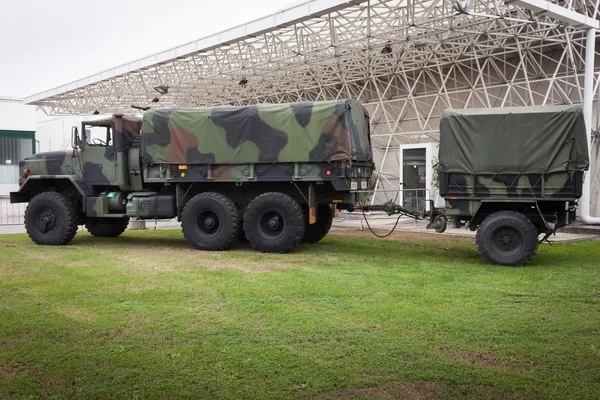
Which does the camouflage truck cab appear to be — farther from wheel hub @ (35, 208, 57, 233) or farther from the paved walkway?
wheel hub @ (35, 208, 57, 233)

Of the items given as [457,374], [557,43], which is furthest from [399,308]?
[557,43]

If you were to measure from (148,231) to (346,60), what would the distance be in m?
14.3

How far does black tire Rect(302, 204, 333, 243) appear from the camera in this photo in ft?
44.3

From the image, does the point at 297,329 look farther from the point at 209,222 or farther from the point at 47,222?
the point at 47,222

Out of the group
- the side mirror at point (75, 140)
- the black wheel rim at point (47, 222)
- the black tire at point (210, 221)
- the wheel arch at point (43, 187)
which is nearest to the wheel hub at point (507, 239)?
the black tire at point (210, 221)

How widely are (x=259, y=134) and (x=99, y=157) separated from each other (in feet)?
12.8

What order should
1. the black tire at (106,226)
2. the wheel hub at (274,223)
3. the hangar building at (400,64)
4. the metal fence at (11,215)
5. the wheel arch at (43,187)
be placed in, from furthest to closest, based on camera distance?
the metal fence at (11,215) < the hangar building at (400,64) < the black tire at (106,226) < the wheel arch at (43,187) < the wheel hub at (274,223)

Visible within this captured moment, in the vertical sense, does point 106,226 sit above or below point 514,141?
below

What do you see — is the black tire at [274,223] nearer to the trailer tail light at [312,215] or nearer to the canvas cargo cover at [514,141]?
the trailer tail light at [312,215]

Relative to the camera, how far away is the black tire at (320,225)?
44.3 feet

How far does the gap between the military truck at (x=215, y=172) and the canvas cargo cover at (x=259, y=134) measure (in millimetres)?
21

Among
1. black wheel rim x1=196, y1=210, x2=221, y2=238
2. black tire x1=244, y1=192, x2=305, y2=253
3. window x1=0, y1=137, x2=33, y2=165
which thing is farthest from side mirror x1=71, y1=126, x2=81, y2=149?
window x1=0, y1=137, x2=33, y2=165

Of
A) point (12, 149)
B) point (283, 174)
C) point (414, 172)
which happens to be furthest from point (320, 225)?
point (12, 149)

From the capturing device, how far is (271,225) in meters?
12.1
